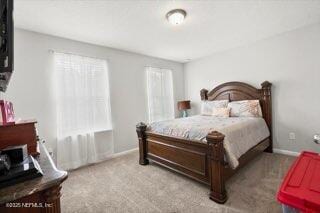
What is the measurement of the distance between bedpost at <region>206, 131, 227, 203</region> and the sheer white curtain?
2.31 meters

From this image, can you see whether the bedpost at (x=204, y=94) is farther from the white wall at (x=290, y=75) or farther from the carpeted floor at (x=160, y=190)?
the carpeted floor at (x=160, y=190)

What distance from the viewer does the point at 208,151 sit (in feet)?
6.44

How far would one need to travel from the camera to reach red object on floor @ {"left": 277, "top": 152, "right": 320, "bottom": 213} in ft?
2.70

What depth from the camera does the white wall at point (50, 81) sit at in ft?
8.29

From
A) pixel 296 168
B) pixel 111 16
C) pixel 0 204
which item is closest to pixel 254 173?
pixel 296 168

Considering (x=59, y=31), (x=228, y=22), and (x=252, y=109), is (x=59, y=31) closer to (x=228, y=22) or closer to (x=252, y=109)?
(x=228, y=22)

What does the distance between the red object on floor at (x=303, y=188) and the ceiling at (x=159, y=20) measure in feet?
6.52

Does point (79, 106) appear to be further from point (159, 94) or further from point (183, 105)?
point (183, 105)

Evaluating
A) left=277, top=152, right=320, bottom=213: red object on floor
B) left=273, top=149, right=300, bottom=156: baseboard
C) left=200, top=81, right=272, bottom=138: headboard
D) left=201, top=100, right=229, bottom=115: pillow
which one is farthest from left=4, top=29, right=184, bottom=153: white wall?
left=277, top=152, right=320, bottom=213: red object on floor

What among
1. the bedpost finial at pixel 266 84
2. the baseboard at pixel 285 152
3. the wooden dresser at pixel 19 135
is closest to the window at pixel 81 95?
the wooden dresser at pixel 19 135

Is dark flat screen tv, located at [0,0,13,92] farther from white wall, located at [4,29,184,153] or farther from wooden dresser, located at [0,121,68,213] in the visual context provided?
white wall, located at [4,29,184,153]

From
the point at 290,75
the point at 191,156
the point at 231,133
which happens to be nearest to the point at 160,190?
the point at 191,156

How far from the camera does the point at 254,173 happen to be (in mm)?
2488

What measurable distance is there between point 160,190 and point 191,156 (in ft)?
2.01
